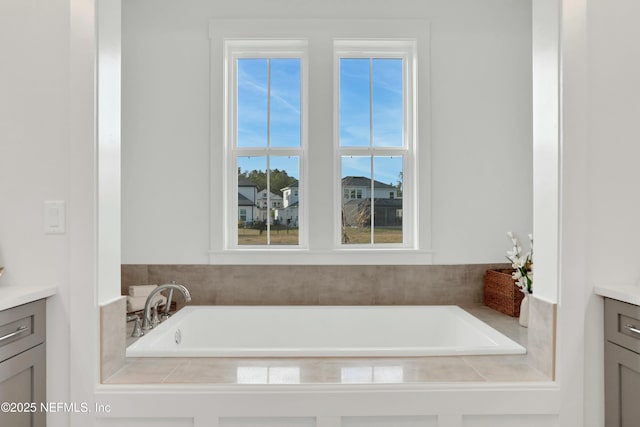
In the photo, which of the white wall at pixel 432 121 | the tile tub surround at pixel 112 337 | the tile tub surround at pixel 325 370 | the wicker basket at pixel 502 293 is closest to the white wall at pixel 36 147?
the tile tub surround at pixel 112 337

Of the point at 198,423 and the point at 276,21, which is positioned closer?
the point at 198,423

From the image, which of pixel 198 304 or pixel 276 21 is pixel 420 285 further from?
pixel 276 21

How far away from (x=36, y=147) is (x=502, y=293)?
258 cm

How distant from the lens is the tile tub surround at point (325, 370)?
5.08 ft

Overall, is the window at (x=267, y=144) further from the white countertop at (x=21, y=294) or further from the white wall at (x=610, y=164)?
the white wall at (x=610, y=164)

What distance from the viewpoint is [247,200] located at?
2920 mm

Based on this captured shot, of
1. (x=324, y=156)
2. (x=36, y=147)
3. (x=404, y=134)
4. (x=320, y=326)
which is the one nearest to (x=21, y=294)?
(x=36, y=147)

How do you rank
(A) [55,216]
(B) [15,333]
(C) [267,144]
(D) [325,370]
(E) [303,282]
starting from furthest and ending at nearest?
1. (C) [267,144]
2. (E) [303,282]
3. (D) [325,370]
4. (A) [55,216]
5. (B) [15,333]

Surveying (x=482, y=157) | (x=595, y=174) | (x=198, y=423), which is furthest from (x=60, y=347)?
(x=482, y=157)

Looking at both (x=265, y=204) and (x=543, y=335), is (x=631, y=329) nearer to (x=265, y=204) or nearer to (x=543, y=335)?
(x=543, y=335)

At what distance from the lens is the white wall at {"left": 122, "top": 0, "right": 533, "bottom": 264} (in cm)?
275

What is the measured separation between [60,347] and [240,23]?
86.7 inches

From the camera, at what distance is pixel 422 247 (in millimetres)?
2785

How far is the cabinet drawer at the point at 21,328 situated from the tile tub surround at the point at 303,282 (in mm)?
1308
